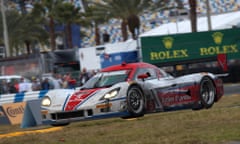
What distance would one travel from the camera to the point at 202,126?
9.60 metres

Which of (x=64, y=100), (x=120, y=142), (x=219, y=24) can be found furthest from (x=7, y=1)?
(x=120, y=142)

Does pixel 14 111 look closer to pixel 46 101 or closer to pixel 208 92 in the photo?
pixel 46 101

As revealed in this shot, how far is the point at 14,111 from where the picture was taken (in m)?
17.2

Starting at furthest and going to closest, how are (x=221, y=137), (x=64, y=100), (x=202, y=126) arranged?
1. (x=64, y=100)
2. (x=202, y=126)
3. (x=221, y=137)

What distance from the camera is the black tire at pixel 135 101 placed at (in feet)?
39.3

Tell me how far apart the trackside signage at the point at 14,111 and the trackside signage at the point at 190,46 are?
13.2 m

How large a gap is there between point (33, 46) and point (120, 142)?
4613 cm

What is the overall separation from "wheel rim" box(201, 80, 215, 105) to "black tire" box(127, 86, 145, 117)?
6.91 ft

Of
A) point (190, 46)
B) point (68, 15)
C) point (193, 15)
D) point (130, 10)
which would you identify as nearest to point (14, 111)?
point (190, 46)

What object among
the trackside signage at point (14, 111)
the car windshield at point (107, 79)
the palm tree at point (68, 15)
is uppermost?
the palm tree at point (68, 15)

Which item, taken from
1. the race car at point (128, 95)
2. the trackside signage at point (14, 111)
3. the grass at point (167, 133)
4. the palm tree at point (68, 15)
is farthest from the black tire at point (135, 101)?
the palm tree at point (68, 15)

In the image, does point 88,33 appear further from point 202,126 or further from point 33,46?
point 202,126

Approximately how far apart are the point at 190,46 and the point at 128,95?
18648mm

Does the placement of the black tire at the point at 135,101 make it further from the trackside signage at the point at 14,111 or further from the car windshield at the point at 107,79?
the trackside signage at the point at 14,111
